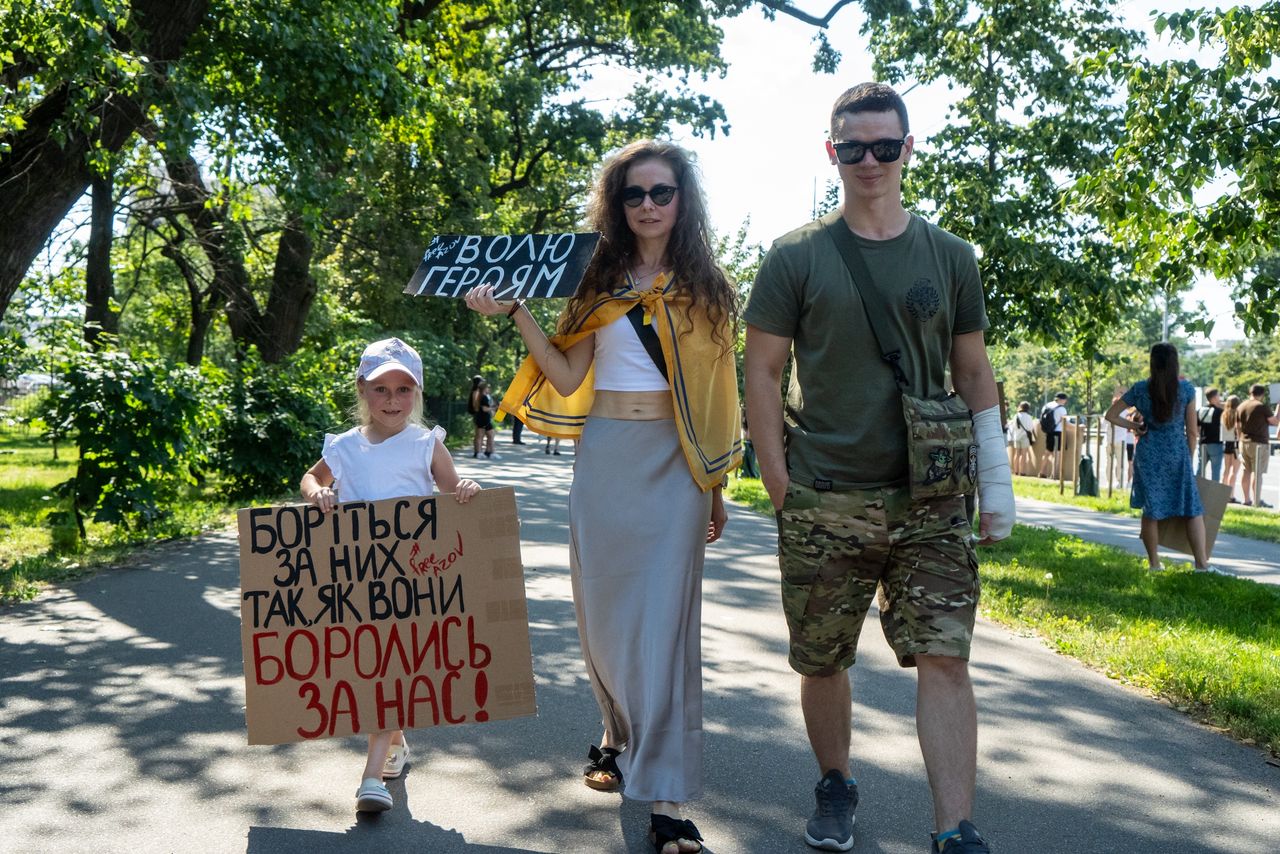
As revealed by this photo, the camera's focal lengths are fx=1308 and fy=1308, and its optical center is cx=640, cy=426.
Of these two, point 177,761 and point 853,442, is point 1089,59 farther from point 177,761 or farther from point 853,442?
point 177,761

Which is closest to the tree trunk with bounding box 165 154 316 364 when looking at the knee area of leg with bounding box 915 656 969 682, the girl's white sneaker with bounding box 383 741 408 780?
the girl's white sneaker with bounding box 383 741 408 780

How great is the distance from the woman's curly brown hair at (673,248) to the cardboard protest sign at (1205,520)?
7.19 meters

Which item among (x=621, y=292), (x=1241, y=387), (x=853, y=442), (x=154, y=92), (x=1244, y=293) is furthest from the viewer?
(x=1241, y=387)

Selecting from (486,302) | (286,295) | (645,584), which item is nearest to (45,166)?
(486,302)

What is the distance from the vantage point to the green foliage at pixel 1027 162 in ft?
38.5

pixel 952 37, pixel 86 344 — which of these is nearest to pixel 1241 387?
pixel 952 37

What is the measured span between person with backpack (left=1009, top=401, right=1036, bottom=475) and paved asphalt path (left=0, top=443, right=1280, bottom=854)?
73.8 ft

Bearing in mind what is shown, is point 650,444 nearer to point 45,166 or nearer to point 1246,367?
point 45,166

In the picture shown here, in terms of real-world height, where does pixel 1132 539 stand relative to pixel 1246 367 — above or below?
below

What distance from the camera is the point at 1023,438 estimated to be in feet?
97.5

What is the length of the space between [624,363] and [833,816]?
1.54 metres

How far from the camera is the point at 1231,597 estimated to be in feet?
29.1

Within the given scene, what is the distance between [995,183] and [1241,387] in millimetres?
70539

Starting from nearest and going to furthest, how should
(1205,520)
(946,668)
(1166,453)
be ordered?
(946,668)
(1166,453)
(1205,520)
